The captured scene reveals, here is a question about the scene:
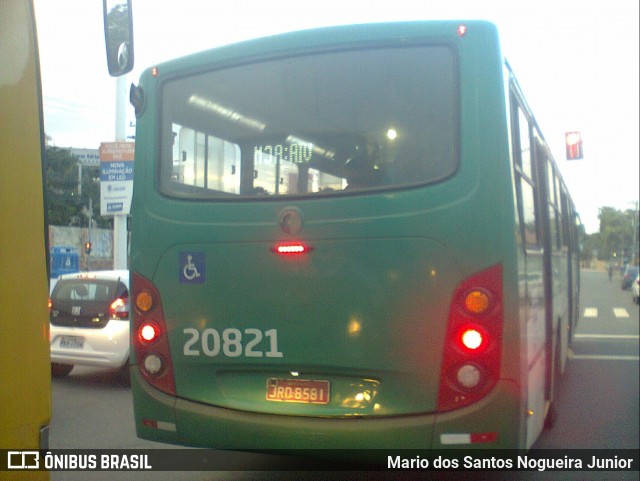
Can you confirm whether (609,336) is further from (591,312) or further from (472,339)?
(472,339)

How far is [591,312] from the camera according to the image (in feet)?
97.6

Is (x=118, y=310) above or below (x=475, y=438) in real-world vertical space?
above

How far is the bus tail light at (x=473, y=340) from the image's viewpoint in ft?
14.9

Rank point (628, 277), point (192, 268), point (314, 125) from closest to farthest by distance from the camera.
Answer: point (314, 125), point (192, 268), point (628, 277)

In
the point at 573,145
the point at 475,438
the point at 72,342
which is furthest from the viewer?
the point at 573,145

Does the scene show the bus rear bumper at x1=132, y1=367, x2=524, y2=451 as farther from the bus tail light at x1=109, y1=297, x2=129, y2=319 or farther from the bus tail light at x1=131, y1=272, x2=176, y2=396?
the bus tail light at x1=109, y1=297, x2=129, y2=319

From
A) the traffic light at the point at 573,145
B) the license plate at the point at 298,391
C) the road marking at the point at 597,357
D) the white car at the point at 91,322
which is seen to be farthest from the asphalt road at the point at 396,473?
the traffic light at the point at 573,145

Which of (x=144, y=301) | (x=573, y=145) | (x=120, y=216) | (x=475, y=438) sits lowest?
(x=475, y=438)

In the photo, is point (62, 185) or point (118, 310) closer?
point (62, 185)

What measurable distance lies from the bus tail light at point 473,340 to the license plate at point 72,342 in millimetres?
6923

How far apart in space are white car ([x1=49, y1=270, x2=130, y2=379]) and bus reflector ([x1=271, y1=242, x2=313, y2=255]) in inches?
231

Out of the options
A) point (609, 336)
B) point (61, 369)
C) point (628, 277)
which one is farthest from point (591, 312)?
point (61, 369)

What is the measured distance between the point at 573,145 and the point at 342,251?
20.0 meters

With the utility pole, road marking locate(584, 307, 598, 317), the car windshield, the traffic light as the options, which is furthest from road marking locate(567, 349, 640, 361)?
road marking locate(584, 307, 598, 317)
